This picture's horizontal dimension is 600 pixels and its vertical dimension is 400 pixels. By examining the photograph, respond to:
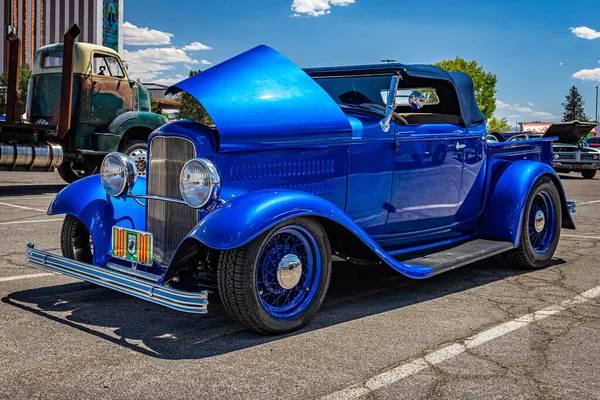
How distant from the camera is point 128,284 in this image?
3451 millimetres

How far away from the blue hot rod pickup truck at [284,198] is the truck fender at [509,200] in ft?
0.04

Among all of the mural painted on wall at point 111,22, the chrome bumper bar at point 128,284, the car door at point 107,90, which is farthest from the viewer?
the mural painted on wall at point 111,22

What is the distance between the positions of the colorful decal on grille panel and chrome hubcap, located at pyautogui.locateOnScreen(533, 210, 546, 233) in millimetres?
3452

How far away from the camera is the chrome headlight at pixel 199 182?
139 inches

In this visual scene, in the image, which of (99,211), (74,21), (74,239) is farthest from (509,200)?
(74,21)

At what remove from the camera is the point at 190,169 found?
141 inches

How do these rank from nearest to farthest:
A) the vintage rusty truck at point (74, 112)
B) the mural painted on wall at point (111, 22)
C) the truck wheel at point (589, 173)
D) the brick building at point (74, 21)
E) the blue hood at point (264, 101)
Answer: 1. the blue hood at point (264, 101)
2. the vintage rusty truck at point (74, 112)
3. the truck wheel at point (589, 173)
4. the mural painted on wall at point (111, 22)
5. the brick building at point (74, 21)

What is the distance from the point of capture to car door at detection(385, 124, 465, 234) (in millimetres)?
4645

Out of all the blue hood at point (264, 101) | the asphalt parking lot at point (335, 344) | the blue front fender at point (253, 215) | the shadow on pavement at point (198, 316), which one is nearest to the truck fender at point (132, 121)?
the asphalt parking lot at point (335, 344)

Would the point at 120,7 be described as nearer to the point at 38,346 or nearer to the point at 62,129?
the point at 62,129

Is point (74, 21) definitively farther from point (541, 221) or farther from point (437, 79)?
point (541, 221)

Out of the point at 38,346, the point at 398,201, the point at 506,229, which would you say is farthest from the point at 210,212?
the point at 506,229

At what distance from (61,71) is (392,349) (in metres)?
10.3

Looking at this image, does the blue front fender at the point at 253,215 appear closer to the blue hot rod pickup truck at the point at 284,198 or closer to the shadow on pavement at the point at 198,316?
the blue hot rod pickup truck at the point at 284,198
